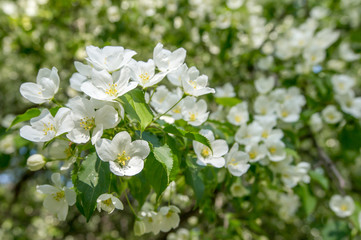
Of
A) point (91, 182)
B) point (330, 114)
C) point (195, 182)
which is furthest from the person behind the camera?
point (330, 114)

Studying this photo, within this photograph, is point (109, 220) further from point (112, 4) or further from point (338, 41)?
point (338, 41)

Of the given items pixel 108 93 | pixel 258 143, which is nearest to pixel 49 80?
pixel 108 93

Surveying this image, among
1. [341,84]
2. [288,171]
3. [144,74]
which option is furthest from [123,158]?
[341,84]

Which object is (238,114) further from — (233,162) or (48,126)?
(48,126)

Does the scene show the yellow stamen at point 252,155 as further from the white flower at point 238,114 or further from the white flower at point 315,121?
the white flower at point 315,121

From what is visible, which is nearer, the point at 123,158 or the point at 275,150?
the point at 123,158

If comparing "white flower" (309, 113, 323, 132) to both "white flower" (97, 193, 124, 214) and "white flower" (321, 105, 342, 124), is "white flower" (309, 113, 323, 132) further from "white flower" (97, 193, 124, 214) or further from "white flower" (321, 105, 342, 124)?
"white flower" (97, 193, 124, 214)

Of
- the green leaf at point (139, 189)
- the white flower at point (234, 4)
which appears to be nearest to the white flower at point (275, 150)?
the green leaf at point (139, 189)
